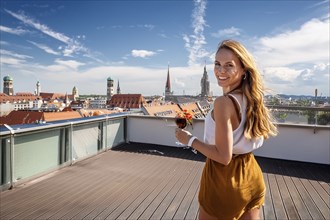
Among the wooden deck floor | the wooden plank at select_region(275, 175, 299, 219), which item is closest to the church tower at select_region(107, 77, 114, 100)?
the wooden deck floor

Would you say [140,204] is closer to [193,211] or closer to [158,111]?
[193,211]

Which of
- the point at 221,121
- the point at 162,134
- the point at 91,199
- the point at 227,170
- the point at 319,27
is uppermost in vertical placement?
the point at 319,27

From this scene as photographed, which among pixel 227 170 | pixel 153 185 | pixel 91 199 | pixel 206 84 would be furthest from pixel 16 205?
pixel 206 84

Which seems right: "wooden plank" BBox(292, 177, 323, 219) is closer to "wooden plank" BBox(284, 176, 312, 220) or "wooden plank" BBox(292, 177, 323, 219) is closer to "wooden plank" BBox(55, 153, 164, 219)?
"wooden plank" BBox(284, 176, 312, 220)

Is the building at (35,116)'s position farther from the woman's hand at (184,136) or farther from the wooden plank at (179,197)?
the woman's hand at (184,136)

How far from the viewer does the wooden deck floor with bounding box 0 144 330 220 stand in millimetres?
2812

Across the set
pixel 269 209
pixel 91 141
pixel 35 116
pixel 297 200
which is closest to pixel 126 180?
pixel 91 141

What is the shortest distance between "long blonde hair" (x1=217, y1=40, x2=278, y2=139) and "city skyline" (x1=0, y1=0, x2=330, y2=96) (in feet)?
0.39

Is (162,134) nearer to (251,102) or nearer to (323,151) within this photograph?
(323,151)

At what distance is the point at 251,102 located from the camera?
120 centimetres

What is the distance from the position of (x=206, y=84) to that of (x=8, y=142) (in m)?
73.2

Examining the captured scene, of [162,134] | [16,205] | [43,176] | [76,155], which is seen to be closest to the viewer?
[16,205]

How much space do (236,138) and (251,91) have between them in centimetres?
24

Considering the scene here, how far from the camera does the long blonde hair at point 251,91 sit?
3.92 ft
